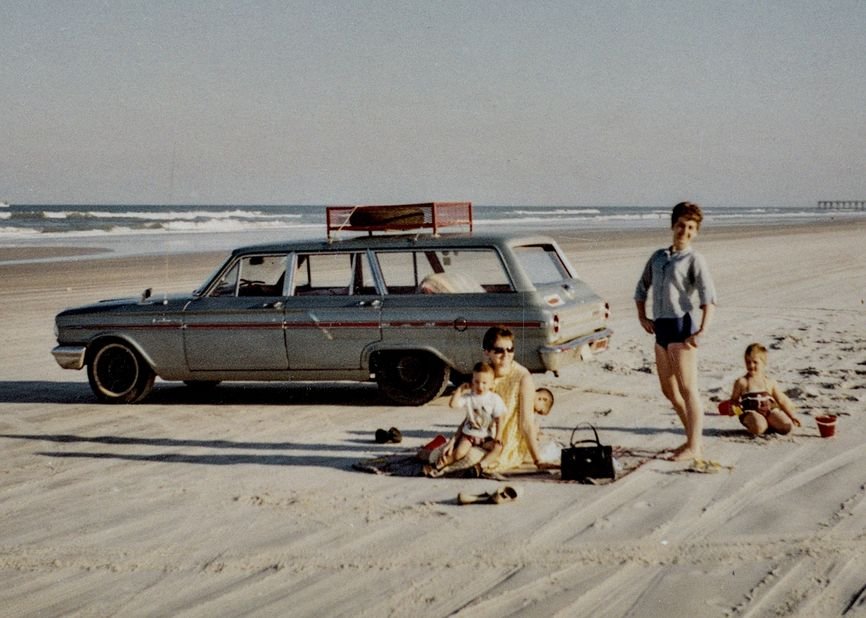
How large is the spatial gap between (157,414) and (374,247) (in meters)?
2.62

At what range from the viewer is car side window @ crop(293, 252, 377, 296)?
368 inches

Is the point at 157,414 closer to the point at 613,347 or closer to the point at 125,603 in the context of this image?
the point at 125,603

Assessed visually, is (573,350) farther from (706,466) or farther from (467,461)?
(467,461)

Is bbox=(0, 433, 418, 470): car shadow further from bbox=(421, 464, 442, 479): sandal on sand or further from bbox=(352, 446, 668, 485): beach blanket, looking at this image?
bbox=(421, 464, 442, 479): sandal on sand

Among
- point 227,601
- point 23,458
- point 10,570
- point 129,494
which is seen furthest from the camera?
point 23,458

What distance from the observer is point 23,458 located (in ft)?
25.0

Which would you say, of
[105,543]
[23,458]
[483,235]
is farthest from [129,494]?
[483,235]

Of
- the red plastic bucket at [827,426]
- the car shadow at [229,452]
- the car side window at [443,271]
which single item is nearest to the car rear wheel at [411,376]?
the car side window at [443,271]

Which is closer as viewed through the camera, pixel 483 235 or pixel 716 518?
pixel 716 518

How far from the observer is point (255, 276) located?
9664 millimetres

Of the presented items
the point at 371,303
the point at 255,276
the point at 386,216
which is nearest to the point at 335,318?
the point at 371,303

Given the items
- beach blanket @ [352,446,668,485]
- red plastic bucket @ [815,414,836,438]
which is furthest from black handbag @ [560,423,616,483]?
red plastic bucket @ [815,414,836,438]

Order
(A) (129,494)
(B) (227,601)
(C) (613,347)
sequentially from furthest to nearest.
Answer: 1. (C) (613,347)
2. (A) (129,494)
3. (B) (227,601)

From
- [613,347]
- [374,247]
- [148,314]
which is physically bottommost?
[613,347]
